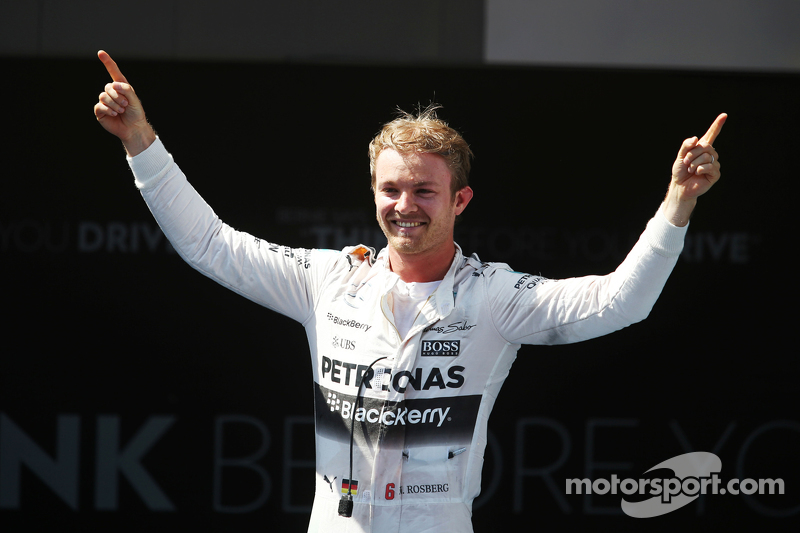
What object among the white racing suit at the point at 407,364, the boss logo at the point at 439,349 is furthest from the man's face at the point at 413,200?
the boss logo at the point at 439,349

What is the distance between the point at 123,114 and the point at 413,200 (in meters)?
0.74

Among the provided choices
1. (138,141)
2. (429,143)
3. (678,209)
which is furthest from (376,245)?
(678,209)

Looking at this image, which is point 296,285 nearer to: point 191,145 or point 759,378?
point 191,145

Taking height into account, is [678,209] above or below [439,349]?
above

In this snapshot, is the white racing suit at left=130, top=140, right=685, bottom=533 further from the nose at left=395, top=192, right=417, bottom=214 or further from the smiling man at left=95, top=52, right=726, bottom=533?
the nose at left=395, top=192, right=417, bottom=214

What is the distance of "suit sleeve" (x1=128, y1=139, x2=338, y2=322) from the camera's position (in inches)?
76.2

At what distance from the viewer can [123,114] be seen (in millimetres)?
1911

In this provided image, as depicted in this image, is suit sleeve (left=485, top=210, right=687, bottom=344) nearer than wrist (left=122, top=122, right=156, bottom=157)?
Yes

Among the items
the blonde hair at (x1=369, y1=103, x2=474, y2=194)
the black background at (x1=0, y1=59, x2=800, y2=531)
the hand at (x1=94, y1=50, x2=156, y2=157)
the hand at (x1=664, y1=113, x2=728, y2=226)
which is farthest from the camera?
the black background at (x1=0, y1=59, x2=800, y2=531)

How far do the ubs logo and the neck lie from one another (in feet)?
0.75

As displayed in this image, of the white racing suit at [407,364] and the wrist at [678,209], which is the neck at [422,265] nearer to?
the white racing suit at [407,364]

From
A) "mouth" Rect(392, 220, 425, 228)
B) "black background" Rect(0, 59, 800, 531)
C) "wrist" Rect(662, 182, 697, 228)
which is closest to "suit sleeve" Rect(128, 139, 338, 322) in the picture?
"mouth" Rect(392, 220, 425, 228)

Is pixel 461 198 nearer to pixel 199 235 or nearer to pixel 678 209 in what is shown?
pixel 678 209

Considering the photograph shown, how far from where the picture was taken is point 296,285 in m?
2.11
